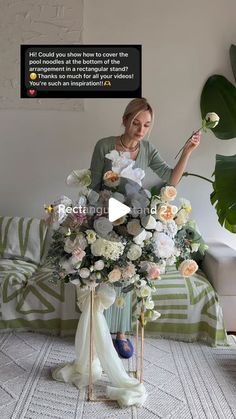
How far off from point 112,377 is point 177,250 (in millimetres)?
595

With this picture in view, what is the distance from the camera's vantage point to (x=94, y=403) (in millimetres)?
1664

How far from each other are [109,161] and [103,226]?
52 cm

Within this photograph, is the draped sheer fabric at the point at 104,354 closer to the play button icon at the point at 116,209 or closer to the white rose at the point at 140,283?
the white rose at the point at 140,283

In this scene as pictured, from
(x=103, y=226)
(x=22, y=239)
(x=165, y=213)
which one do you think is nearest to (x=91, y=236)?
(x=103, y=226)

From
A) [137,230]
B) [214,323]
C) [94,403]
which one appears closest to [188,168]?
[214,323]

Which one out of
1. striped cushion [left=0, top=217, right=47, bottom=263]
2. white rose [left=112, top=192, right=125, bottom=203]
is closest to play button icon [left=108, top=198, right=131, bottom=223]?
white rose [left=112, top=192, right=125, bottom=203]

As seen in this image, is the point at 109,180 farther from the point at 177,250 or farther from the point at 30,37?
the point at 30,37

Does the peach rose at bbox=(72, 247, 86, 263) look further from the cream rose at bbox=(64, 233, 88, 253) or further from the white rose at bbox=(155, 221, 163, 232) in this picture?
the white rose at bbox=(155, 221, 163, 232)

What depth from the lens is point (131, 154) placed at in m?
2.00

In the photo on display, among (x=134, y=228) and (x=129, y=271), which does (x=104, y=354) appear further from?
(x=134, y=228)

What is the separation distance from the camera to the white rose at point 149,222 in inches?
59.3

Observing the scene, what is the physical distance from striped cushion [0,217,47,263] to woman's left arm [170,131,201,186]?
3.63 feet

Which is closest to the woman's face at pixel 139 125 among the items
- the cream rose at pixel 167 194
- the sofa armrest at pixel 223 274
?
the cream rose at pixel 167 194

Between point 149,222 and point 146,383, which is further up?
point 149,222
